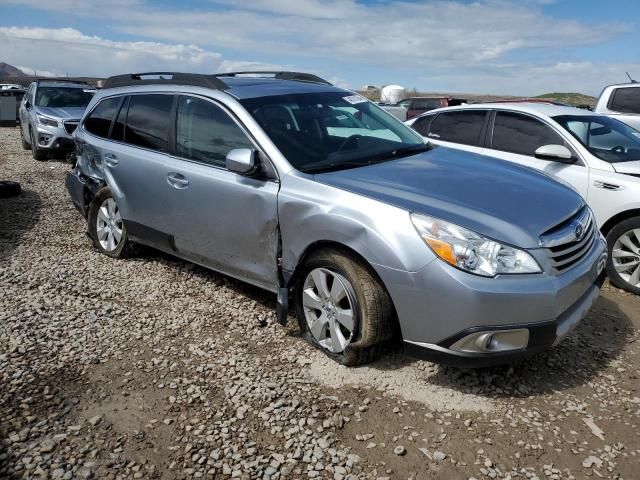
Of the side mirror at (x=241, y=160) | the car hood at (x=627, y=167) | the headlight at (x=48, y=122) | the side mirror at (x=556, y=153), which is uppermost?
the side mirror at (x=241, y=160)

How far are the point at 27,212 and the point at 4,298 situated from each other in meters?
3.23

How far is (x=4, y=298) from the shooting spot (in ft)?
14.5

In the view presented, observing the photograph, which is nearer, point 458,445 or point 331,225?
point 458,445

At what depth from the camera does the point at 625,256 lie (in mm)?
4863

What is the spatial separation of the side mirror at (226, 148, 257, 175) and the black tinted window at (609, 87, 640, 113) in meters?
8.39

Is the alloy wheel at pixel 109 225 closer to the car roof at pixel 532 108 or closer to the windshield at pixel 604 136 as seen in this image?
the car roof at pixel 532 108

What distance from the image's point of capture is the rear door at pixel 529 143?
5191 mm

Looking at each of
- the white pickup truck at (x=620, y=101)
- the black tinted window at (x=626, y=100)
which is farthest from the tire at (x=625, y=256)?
the black tinted window at (x=626, y=100)

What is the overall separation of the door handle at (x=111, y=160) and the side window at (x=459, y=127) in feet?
11.9

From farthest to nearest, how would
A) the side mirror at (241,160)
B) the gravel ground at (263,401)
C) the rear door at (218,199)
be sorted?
the rear door at (218,199)
the side mirror at (241,160)
the gravel ground at (263,401)

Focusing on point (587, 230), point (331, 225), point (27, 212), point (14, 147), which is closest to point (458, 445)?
point (331, 225)

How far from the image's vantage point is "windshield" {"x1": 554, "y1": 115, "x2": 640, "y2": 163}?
5320 millimetres

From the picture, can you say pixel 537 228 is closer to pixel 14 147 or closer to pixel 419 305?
pixel 419 305

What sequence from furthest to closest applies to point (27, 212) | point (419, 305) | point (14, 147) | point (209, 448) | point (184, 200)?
1. point (14, 147)
2. point (27, 212)
3. point (184, 200)
4. point (419, 305)
5. point (209, 448)
